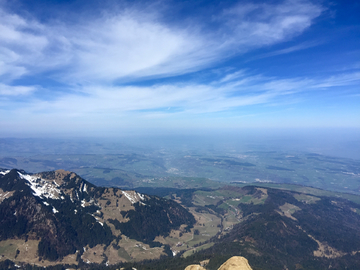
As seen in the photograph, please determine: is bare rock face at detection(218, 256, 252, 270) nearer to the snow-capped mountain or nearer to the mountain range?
the mountain range

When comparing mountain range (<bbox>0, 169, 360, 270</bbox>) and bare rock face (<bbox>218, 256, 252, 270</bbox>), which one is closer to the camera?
bare rock face (<bbox>218, 256, 252, 270</bbox>)

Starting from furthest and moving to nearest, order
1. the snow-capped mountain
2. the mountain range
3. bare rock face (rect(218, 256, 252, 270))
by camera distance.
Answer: the snow-capped mountain, the mountain range, bare rock face (rect(218, 256, 252, 270))

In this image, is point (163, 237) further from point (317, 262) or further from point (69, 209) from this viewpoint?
point (317, 262)

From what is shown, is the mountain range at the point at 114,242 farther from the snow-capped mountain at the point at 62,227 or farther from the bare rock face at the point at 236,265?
the bare rock face at the point at 236,265

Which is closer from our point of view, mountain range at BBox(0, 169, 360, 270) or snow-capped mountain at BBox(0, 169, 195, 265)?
mountain range at BBox(0, 169, 360, 270)

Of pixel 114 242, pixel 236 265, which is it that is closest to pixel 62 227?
pixel 114 242

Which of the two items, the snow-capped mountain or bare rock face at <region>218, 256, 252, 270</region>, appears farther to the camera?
the snow-capped mountain

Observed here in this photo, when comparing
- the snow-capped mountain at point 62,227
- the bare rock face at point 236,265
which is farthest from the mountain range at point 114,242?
the bare rock face at point 236,265

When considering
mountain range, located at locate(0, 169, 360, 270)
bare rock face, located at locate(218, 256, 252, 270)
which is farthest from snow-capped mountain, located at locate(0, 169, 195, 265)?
bare rock face, located at locate(218, 256, 252, 270)

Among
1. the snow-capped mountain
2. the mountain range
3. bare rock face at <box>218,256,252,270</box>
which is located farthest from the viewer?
the snow-capped mountain

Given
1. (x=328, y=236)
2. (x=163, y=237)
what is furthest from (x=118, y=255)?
(x=328, y=236)

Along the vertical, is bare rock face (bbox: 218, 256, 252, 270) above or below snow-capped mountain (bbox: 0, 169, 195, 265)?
above
